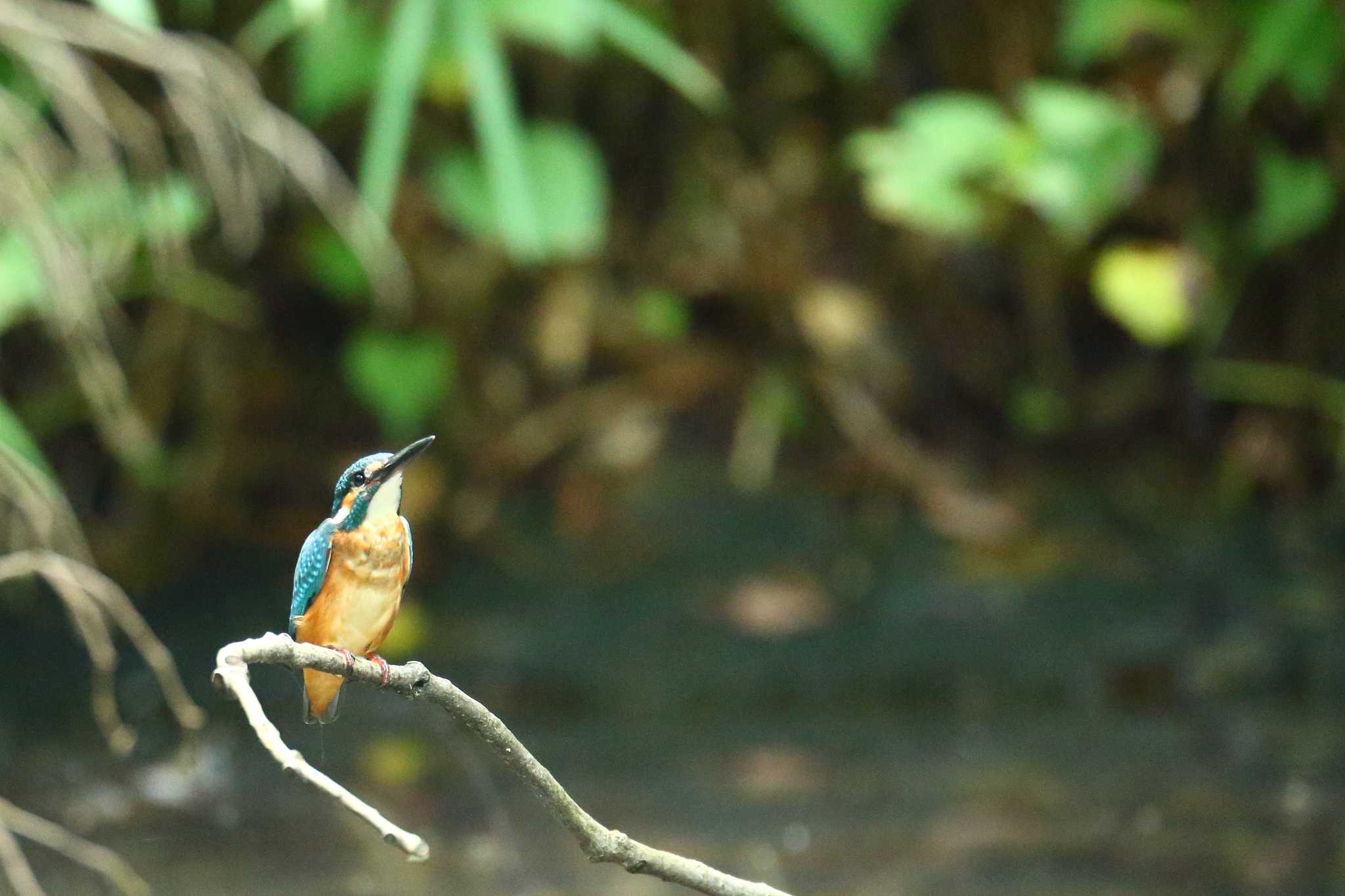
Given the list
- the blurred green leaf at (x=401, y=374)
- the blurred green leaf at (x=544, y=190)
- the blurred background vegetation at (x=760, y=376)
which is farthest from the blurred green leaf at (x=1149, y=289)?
the blurred green leaf at (x=401, y=374)

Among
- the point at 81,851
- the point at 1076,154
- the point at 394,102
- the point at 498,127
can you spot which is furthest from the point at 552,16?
the point at 81,851

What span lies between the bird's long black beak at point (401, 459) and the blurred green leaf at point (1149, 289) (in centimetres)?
293

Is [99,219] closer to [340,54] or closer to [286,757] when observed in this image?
[340,54]

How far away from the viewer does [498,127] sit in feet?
9.74

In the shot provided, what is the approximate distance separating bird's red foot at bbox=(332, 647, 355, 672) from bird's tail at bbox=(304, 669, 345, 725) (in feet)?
0.29

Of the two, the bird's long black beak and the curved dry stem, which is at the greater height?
the curved dry stem

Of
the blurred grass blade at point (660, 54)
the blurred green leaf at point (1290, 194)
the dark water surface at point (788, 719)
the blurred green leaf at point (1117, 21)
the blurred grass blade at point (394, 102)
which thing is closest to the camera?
the dark water surface at point (788, 719)

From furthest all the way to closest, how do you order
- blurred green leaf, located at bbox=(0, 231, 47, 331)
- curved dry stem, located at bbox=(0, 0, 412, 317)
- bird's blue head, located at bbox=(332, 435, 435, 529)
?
blurred green leaf, located at bbox=(0, 231, 47, 331) → curved dry stem, located at bbox=(0, 0, 412, 317) → bird's blue head, located at bbox=(332, 435, 435, 529)

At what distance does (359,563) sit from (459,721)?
0.16 meters

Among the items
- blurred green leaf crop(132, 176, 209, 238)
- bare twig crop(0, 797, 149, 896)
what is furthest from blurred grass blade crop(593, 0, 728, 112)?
bare twig crop(0, 797, 149, 896)

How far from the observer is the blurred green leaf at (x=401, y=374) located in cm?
348

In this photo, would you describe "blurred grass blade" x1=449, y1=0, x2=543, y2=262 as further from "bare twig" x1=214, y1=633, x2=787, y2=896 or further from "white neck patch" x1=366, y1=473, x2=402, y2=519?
"bare twig" x1=214, y1=633, x2=787, y2=896

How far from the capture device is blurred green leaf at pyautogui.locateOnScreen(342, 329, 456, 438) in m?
3.48

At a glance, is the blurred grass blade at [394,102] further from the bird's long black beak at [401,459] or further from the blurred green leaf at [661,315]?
the bird's long black beak at [401,459]
